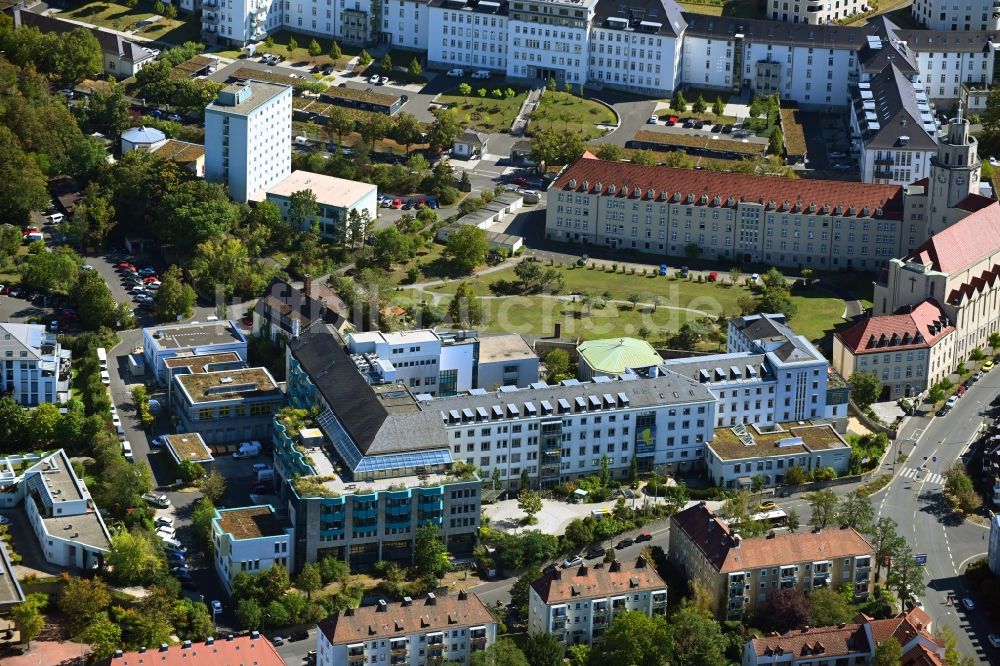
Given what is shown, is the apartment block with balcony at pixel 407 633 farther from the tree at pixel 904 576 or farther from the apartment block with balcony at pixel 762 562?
the tree at pixel 904 576

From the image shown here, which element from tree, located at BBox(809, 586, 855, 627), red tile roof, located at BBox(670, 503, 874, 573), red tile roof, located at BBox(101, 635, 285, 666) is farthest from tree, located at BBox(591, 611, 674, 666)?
red tile roof, located at BBox(101, 635, 285, 666)

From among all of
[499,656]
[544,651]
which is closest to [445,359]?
[544,651]

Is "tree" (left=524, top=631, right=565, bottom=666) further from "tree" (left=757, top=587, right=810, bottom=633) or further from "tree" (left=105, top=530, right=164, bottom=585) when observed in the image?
"tree" (left=105, top=530, right=164, bottom=585)

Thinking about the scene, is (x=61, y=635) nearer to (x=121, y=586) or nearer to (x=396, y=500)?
(x=121, y=586)

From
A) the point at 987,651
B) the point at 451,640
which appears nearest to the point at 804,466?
the point at 987,651

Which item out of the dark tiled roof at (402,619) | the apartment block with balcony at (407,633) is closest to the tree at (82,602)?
the apartment block with balcony at (407,633)

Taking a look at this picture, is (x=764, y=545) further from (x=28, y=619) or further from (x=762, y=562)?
(x=28, y=619)

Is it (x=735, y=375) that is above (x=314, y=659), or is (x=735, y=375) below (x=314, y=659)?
above
